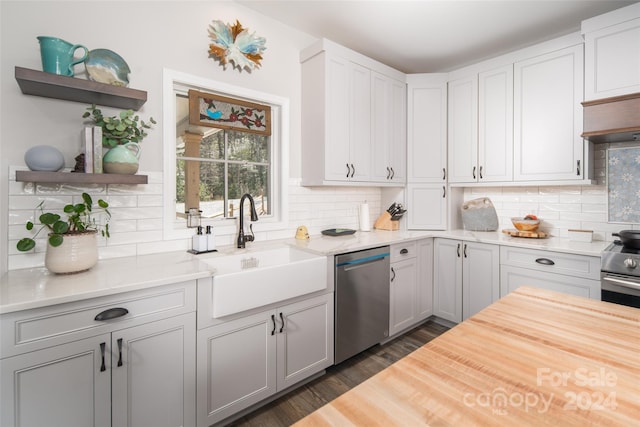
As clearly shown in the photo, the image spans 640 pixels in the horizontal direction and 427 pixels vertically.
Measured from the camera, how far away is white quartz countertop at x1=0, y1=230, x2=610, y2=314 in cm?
126

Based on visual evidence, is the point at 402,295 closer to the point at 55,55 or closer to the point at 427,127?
the point at 427,127

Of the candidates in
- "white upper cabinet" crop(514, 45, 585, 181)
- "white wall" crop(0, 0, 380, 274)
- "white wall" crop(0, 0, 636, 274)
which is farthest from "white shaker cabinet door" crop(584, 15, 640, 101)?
"white wall" crop(0, 0, 380, 274)

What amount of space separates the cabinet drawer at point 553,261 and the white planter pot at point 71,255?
3.03m

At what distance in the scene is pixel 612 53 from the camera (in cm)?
234

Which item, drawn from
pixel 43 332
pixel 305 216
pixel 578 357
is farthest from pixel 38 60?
pixel 578 357

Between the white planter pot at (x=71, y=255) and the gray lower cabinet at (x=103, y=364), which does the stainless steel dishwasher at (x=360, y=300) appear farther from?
the white planter pot at (x=71, y=255)

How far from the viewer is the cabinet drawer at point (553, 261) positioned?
2309 millimetres

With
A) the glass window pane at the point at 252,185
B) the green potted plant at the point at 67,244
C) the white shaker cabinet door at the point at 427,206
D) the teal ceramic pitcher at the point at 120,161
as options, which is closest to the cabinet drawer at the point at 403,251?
the white shaker cabinet door at the point at 427,206

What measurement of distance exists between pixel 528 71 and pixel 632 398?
9.88 feet

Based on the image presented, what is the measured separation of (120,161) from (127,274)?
648 mm

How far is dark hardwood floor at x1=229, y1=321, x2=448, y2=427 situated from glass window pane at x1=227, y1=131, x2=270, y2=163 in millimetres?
1836

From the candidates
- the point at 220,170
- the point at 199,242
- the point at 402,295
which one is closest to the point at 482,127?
the point at 402,295

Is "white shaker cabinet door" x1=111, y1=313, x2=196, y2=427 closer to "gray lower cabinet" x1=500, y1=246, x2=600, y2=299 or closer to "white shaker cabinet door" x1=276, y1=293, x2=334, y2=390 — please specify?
"white shaker cabinet door" x1=276, y1=293, x2=334, y2=390

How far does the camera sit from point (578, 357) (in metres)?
0.84
